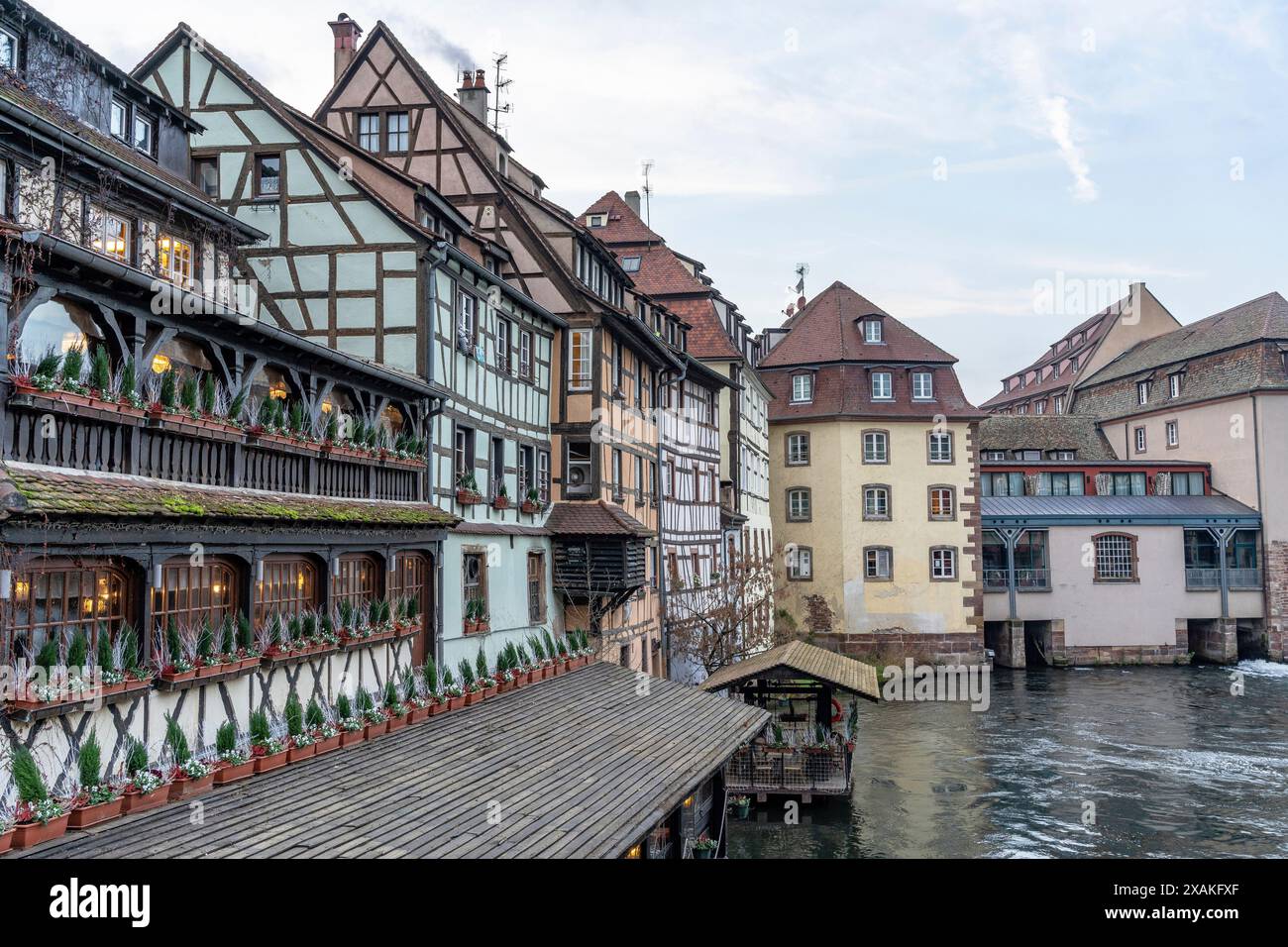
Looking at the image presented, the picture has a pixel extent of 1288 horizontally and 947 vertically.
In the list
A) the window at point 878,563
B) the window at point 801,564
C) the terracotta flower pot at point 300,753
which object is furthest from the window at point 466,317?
the window at point 878,563

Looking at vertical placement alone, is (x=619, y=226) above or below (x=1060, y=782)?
above

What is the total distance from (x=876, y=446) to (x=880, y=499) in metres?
2.26

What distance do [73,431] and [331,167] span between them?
33.0 ft

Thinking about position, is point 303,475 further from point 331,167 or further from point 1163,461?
point 1163,461

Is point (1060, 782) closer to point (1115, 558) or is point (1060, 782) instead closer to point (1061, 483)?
point (1115, 558)

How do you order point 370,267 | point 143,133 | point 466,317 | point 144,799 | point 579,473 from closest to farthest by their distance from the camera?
point 144,799
point 143,133
point 370,267
point 466,317
point 579,473

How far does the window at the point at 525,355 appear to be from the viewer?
858 inches

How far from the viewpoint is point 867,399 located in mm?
44781

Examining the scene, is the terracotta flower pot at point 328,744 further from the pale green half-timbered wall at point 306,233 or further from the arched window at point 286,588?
the pale green half-timbered wall at point 306,233

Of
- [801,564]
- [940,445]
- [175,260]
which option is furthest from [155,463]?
[940,445]

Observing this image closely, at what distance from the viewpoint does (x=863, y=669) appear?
77.7ft
